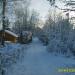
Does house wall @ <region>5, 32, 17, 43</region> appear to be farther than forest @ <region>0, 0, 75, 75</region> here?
Yes

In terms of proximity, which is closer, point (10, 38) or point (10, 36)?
point (10, 36)

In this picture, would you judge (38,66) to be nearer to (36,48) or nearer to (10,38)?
(36,48)

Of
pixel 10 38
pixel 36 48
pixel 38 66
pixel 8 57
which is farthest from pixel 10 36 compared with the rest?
pixel 38 66

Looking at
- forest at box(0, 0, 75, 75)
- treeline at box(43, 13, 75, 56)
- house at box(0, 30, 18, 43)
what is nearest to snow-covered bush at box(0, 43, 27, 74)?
forest at box(0, 0, 75, 75)

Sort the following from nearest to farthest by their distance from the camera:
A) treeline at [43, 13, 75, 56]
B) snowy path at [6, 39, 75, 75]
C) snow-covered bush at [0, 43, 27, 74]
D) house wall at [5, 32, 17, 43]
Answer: snowy path at [6, 39, 75, 75]
snow-covered bush at [0, 43, 27, 74]
treeline at [43, 13, 75, 56]
house wall at [5, 32, 17, 43]

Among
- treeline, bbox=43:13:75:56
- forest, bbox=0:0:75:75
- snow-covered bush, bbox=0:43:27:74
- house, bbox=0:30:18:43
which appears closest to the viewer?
snow-covered bush, bbox=0:43:27:74

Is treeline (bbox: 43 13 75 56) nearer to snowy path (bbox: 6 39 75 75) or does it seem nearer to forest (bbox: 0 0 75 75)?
forest (bbox: 0 0 75 75)

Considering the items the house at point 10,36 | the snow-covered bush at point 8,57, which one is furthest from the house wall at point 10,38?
the snow-covered bush at point 8,57

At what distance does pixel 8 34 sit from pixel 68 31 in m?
8.33

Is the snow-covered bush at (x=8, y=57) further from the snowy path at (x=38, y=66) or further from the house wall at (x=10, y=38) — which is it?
the house wall at (x=10, y=38)

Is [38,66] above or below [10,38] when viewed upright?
above

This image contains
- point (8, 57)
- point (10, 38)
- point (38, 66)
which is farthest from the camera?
point (10, 38)

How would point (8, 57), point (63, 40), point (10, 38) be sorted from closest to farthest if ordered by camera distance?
point (8, 57) → point (63, 40) → point (10, 38)

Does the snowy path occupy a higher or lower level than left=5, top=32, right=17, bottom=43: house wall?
higher
